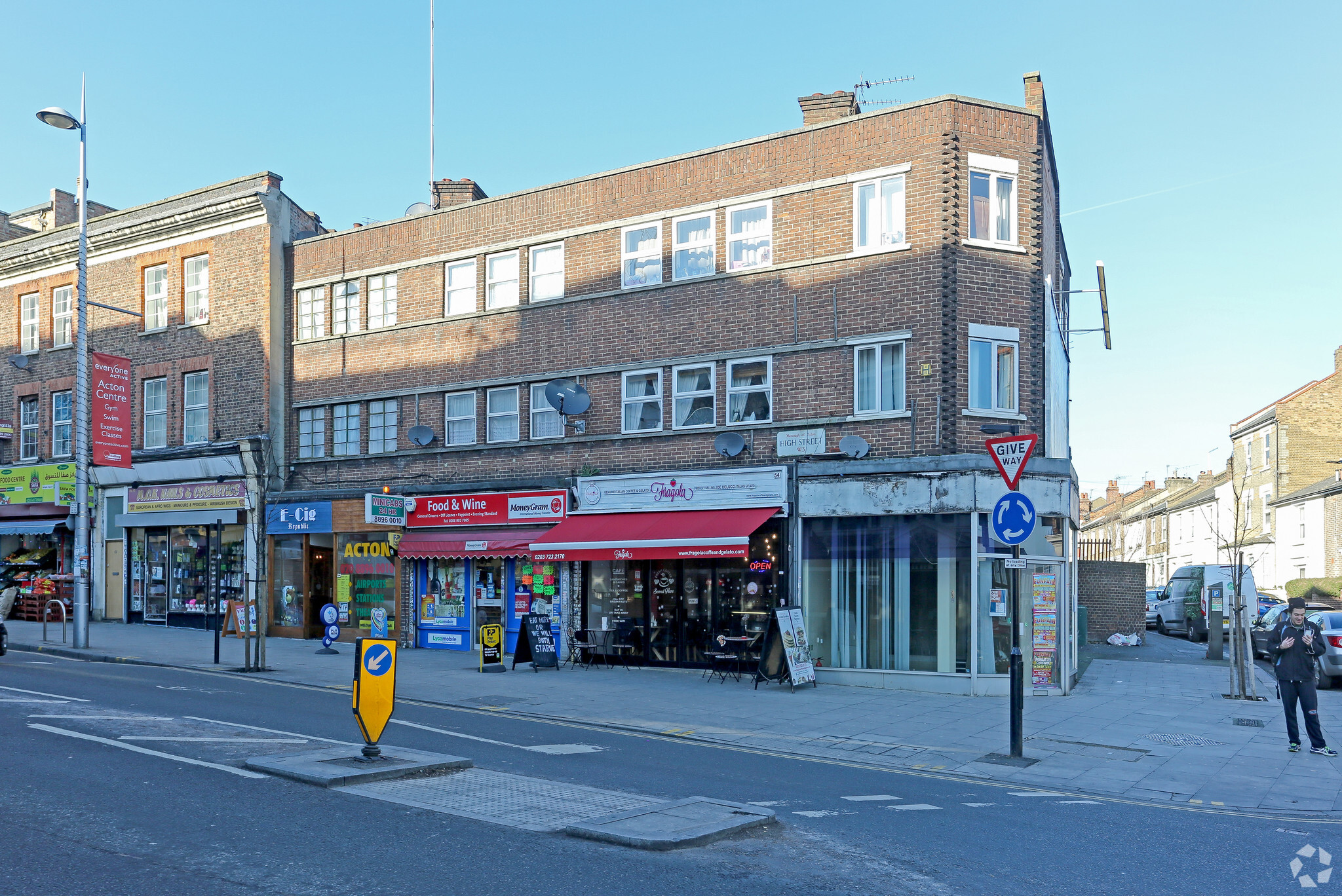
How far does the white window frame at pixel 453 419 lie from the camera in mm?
23625

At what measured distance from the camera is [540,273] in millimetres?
22828

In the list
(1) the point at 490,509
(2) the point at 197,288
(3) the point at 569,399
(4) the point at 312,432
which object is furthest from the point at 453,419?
(2) the point at 197,288

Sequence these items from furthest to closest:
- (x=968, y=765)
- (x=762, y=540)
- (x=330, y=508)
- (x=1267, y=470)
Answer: (x=1267, y=470), (x=330, y=508), (x=762, y=540), (x=968, y=765)

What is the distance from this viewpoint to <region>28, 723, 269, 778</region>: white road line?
29.6 feet

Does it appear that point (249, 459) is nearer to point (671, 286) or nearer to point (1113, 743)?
point (671, 286)

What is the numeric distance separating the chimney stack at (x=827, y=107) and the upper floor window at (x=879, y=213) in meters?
2.20

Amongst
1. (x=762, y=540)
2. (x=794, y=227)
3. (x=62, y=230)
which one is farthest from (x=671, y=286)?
(x=62, y=230)

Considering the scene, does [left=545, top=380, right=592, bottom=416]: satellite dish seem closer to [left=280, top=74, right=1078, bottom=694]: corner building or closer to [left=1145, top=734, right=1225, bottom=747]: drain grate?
[left=280, top=74, right=1078, bottom=694]: corner building

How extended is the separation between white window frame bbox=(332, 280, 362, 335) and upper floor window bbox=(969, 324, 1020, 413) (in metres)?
14.2

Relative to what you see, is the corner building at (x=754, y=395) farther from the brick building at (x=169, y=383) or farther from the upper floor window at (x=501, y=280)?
the brick building at (x=169, y=383)

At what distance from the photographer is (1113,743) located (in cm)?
1286

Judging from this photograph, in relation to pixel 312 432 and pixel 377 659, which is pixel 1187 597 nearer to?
pixel 312 432

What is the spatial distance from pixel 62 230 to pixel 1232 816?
3267 centimetres

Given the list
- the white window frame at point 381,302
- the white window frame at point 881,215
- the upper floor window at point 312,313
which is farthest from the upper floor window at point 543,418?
Answer: the white window frame at point 881,215
